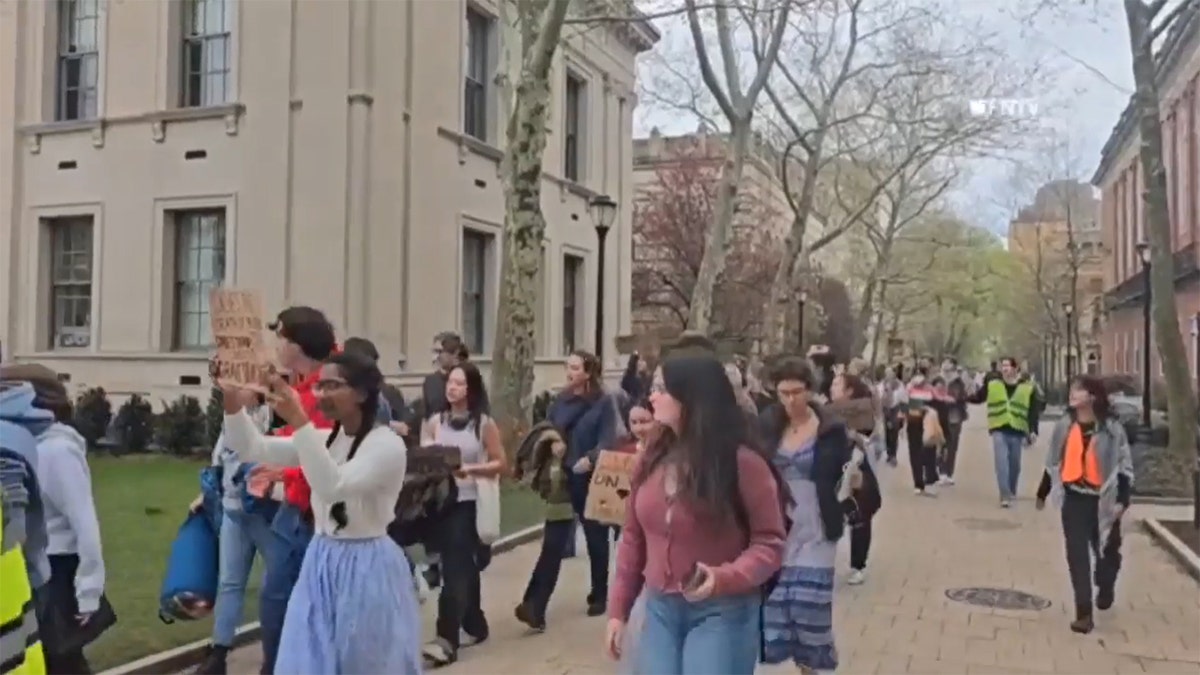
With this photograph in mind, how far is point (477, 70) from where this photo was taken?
882 inches

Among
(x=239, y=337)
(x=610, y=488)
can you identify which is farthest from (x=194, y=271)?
(x=239, y=337)

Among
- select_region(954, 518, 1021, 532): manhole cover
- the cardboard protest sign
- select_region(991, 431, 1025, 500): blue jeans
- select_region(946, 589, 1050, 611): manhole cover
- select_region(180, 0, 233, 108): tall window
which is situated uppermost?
select_region(180, 0, 233, 108): tall window

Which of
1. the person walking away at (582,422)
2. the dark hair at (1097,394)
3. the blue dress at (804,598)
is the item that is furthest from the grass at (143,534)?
the dark hair at (1097,394)

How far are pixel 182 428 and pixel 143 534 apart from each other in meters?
7.74

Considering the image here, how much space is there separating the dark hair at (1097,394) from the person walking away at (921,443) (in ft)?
25.8

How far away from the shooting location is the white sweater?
4016 millimetres

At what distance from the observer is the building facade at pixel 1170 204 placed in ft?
124

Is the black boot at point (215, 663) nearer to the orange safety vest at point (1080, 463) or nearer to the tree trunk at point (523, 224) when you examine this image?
the orange safety vest at point (1080, 463)

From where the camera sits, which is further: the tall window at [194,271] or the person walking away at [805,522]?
the tall window at [194,271]

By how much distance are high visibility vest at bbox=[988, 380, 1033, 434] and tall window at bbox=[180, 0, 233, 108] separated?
13.3m

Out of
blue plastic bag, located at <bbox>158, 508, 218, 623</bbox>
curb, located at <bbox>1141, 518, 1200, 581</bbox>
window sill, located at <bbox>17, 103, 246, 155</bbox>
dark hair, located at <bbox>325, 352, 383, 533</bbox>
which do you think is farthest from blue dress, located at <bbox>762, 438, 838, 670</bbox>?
window sill, located at <bbox>17, 103, 246, 155</bbox>

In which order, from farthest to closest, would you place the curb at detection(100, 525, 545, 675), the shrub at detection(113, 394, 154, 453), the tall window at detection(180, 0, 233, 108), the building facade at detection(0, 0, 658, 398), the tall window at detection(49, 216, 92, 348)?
the tall window at detection(49, 216, 92, 348), the tall window at detection(180, 0, 233, 108), the shrub at detection(113, 394, 154, 453), the building facade at detection(0, 0, 658, 398), the curb at detection(100, 525, 545, 675)

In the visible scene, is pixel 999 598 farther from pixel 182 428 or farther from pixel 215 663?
pixel 182 428

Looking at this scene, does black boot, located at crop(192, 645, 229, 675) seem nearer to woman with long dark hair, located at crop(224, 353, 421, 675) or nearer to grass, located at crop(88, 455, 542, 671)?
grass, located at crop(88, 455, 542, 671)
